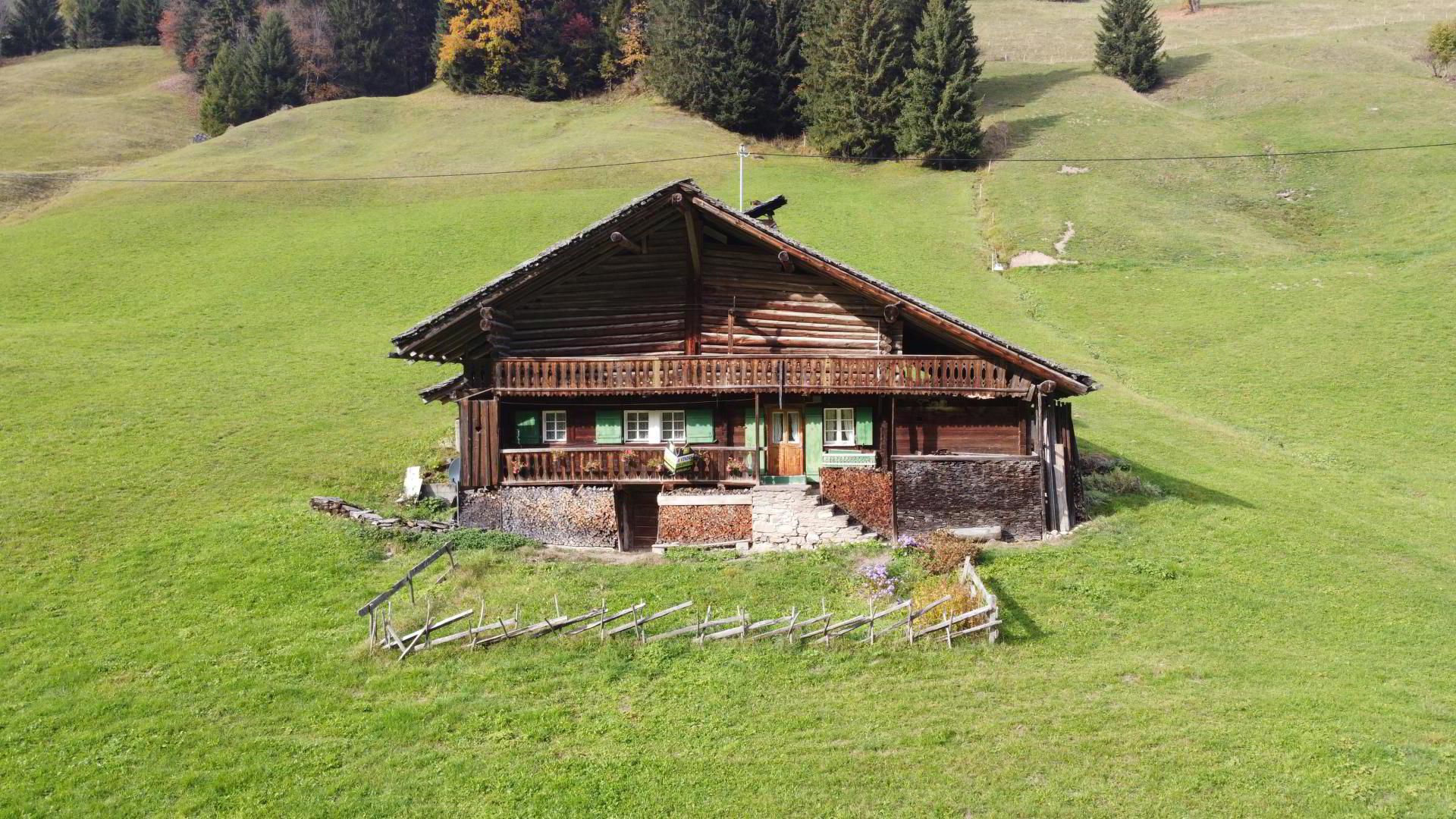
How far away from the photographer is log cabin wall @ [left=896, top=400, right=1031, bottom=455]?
24.1m

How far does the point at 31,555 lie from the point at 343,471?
8.63 metres

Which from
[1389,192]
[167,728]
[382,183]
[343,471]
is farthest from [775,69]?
[167,728]

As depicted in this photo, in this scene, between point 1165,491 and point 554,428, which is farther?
point 1165,491

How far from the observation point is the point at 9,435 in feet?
103

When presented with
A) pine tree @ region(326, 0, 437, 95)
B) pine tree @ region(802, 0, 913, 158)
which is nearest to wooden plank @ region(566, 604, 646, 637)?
pine tree @ region(802, 0, 913, 158)

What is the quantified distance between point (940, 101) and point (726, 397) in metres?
60.4

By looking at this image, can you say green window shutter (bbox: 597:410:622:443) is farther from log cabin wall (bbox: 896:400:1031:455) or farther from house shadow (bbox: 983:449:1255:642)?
house shadow (bbox: 983:449:1255:642)

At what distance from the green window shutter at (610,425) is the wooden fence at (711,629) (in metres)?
7.45

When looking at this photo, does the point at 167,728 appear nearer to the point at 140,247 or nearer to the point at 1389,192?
the point at 140,247

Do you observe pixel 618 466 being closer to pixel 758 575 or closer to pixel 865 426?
pixel 758 575

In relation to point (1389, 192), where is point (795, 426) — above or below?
below

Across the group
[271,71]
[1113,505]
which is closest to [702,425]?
[1113,505]

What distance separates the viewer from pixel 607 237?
23906 mm

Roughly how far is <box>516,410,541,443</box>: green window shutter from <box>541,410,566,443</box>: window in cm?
27
